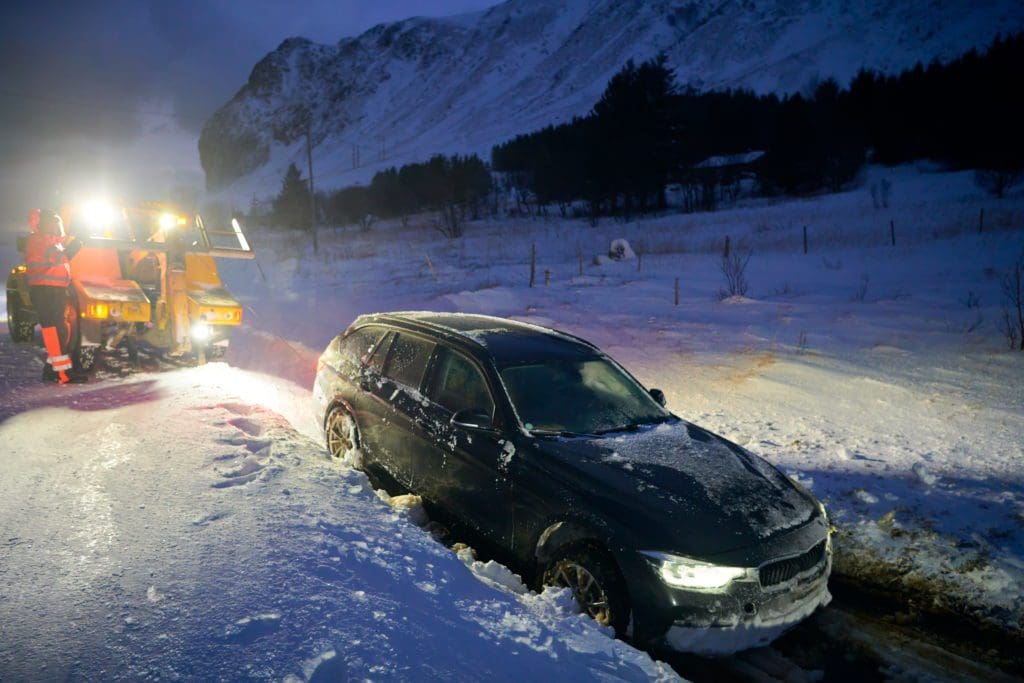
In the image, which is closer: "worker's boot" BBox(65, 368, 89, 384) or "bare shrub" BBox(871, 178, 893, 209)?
"worker's boot" BBox(65, 368, 89, 384)

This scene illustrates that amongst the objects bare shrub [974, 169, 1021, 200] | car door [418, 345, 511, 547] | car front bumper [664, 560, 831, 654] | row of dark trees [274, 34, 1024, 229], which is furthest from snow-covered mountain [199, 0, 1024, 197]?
car front bumper [664, 560, 831, 654]

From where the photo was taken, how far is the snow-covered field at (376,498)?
2.36 meters

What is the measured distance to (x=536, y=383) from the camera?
421 cm

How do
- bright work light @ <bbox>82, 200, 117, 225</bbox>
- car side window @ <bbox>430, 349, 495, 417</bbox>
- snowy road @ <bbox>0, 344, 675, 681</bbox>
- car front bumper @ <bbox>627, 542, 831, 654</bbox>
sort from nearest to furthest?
snowy road @ <bbox>0, 344, 675, 681</bbox>, car front bumper @ <bbox>627, 542, 831, 654</bbox>, car side window @ <bbox>430, 349, 495, 417</bbox>, bright work light @ <bbox>82, 200, 117, 225</bbox>

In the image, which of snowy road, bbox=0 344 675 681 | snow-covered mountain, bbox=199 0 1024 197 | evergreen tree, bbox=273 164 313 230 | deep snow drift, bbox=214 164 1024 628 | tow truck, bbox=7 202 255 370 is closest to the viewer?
snowy road, bbox=0 344 675 681

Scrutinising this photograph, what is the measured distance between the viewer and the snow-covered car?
3.04 meters

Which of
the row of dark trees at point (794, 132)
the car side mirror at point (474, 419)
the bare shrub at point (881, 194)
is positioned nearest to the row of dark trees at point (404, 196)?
the row of dark trees at point (794, 132)

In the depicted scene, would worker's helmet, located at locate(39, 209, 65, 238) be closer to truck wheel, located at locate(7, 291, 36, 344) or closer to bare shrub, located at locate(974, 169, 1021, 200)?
truck wheel, located at locate(7, 291, 36, 344)

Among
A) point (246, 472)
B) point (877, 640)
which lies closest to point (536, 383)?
point (246, 472)

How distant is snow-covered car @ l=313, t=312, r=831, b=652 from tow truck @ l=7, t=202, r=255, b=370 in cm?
395

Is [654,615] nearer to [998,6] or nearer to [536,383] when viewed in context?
[536,383]

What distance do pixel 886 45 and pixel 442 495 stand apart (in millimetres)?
145337

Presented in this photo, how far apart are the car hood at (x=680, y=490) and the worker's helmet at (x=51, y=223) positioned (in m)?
6.72

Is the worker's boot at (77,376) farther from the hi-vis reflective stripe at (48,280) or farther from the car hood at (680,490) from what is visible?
the car hood at (680,490)
